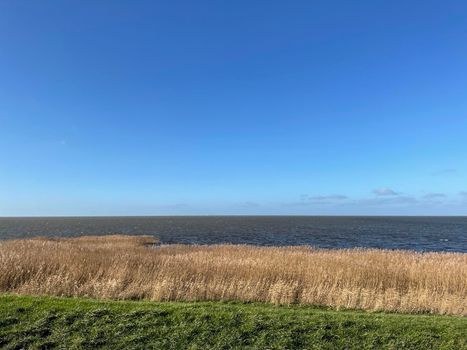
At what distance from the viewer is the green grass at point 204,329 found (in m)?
6.72

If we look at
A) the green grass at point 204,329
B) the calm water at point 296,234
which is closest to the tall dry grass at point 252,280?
the green grass at point 204,329

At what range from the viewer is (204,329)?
7266mm

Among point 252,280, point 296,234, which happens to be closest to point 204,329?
point 252,280

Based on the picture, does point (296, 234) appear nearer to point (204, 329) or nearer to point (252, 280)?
point (252, 280)

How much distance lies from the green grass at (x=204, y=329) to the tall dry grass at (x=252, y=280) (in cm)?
232

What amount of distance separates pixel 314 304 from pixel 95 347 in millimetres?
6583

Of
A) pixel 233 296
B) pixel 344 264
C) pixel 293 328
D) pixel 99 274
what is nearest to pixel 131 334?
pixel 293 328

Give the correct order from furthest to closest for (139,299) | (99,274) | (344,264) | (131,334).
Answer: (344,264) < (99,274) < (139,299) < (131,334)

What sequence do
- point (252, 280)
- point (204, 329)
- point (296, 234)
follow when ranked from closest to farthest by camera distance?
point (204, 329) < point (252, 280) < point (296, 234)

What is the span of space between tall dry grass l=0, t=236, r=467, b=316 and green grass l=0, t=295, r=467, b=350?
7.60 ft

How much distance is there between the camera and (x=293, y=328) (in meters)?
7.35

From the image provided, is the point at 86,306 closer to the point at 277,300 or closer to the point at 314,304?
the point at 277,300

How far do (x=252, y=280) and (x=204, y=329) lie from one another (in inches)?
232

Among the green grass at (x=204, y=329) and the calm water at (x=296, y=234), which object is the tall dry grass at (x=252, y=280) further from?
the calm water at (x=296, y=234)
